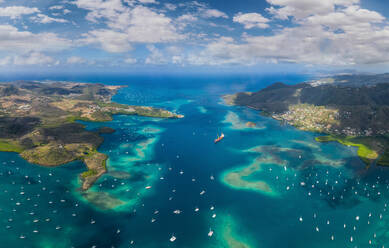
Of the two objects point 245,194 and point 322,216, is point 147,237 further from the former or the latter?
point 322,216

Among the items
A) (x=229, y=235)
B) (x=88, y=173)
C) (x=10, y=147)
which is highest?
(x=10, y=147)

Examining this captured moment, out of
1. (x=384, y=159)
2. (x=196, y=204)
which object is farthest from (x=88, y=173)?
(x=384, y=159)

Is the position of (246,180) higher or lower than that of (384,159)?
lower

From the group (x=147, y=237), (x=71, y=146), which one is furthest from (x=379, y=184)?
(x=71, y=146)

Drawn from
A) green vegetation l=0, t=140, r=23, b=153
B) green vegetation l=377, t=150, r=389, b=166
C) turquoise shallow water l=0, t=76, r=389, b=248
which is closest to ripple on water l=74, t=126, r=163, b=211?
turquoise shallow water l=0, t=76, r=389, b=248

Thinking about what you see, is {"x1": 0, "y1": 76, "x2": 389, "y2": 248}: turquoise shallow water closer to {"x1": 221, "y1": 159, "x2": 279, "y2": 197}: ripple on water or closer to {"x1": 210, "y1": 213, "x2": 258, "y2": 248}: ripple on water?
{"x1": 210, "y1": 213, "x2": 258, "y2": 248}: ripple on water

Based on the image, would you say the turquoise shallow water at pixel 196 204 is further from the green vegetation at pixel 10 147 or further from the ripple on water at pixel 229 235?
the green vegetation at pixel 10 147

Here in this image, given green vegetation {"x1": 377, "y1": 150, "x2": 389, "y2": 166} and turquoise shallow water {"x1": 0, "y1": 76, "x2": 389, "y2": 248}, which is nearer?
turquoise shallow water {"x1": 0, "y1": 76, "x2": 389, "y2": 248}

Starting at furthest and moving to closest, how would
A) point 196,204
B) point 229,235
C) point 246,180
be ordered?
point 246,180, point 196,204, point 229,235

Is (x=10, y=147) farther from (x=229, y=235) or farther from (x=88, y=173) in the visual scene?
(x=229, y=235)

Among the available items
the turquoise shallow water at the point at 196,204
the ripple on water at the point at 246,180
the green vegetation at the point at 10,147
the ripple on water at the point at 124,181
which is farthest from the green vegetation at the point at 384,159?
the green vegetation at the point at 10,147

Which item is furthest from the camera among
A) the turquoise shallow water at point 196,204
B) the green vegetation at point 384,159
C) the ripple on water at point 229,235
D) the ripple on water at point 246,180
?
the green vegetation at point 384,159
